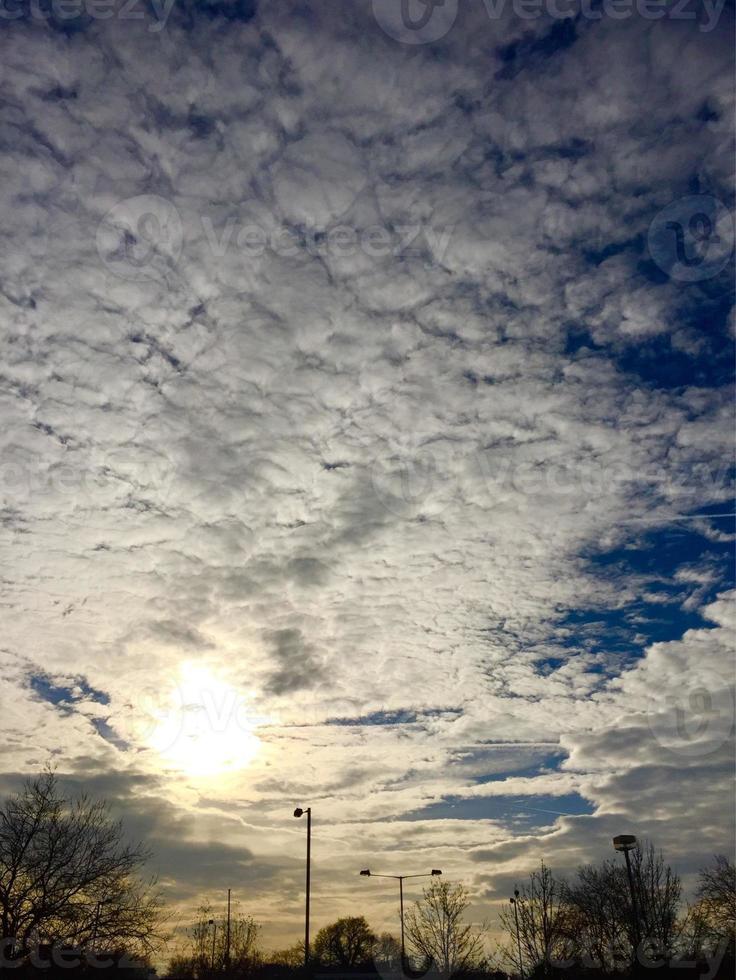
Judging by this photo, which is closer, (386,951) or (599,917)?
(599,917)

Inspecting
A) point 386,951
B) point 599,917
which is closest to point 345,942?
point 386,951

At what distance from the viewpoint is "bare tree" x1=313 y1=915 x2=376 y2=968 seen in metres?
106

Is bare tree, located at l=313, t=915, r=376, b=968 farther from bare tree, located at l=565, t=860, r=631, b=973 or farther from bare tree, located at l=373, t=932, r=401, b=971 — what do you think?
bare tree, located at l=565, t=860, r=631, b=973

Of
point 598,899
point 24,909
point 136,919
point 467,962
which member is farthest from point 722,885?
point 24,909

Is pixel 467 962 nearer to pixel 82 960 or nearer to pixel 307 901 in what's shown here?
pixel 307 901

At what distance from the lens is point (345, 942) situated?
110m

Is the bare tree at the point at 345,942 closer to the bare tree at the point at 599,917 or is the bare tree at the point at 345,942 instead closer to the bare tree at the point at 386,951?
the bare tree at the point at 386,951

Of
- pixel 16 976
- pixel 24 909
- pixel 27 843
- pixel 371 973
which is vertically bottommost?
pixel 371 973

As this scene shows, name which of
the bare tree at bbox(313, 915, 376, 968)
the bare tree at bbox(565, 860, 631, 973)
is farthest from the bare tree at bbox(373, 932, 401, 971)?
the bare tree at bbox(565, 860, 631, 973)

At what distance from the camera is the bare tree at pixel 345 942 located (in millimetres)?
106250

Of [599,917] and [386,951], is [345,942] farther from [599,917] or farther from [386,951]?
[599,917]

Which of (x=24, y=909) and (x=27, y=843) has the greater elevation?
(x=27, y=843)

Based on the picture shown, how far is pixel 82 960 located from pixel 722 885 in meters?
58.9

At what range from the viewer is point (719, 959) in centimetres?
3041
